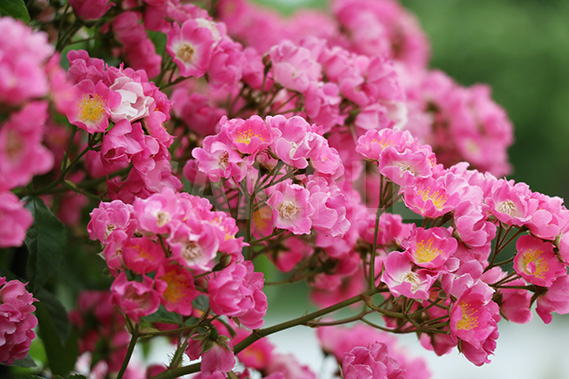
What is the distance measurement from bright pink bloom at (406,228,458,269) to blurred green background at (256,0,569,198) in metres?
2.62

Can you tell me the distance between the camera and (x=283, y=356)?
1.72 ft

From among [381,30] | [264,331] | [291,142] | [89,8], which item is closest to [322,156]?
[291,142]

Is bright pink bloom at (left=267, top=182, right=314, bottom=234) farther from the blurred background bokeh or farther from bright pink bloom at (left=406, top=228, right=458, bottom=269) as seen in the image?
the blurred background bokeh

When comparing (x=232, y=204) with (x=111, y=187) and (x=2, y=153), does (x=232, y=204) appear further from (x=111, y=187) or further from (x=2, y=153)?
(x=2, y=153)

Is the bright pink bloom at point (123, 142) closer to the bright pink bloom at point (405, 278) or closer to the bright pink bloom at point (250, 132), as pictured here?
the bright pink bloom at point (250, 132)

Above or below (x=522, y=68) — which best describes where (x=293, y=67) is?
above

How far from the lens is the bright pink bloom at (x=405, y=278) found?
0.35 meters

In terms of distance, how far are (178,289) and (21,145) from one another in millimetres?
127

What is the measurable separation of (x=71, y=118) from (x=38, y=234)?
12 centimetres

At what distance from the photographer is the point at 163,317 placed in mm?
395

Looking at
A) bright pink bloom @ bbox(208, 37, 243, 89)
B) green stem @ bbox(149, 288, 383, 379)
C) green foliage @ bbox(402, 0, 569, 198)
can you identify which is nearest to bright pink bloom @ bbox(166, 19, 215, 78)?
bright pink bloom @ bbox(208, 37, 243, 89)

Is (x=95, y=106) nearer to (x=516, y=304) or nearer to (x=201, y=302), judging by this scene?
(x=201, y=302)

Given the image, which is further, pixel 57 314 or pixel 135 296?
pixel 57 314

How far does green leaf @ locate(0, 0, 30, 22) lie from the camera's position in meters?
0.39
